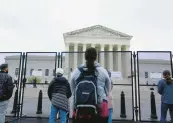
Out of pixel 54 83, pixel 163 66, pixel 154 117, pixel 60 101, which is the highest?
pixel 163 66

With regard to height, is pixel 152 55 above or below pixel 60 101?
above

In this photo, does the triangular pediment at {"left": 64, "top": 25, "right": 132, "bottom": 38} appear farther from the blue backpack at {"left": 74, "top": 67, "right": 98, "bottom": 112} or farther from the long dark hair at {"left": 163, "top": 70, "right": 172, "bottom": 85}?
the blue backpack at {"left": 74, "top": 67, "right": 98, "bottom": 112}

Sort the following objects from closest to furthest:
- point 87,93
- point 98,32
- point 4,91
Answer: point 87,93 → point 4,91 → point 98,32

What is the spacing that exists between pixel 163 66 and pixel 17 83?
6198 millimetres

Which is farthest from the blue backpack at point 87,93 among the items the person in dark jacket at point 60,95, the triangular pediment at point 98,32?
the triangular pediment at point 98,32

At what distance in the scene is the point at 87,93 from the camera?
9.07ft

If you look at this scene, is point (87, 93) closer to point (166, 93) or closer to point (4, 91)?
point (4, 91)

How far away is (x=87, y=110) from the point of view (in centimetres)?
275

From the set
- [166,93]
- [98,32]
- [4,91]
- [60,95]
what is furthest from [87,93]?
[98,32]

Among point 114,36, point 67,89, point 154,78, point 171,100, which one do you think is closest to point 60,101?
point 67,89

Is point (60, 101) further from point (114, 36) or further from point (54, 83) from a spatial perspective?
point (114, 36)

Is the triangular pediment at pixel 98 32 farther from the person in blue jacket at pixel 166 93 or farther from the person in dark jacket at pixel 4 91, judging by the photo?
the person in dark jacket at pixel 4 91

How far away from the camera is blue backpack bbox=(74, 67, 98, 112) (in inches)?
108

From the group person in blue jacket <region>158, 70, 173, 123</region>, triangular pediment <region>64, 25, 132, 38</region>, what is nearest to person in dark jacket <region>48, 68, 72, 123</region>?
person in blue jacket <region>158, 70, 173, 123</region>
